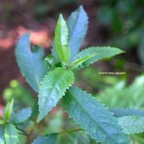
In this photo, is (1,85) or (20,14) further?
Result: (20,14)

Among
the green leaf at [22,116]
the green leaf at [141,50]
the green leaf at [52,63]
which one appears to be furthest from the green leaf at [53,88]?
the green leaf at [141,50]

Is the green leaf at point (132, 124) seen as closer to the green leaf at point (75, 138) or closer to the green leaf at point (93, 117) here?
the green leaf at point (93, 117)

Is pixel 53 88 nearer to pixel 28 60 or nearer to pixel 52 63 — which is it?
pixel 52 63

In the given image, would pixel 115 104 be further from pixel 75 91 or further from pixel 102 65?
pixel 102 65

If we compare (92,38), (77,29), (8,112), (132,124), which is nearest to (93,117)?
(132,124)

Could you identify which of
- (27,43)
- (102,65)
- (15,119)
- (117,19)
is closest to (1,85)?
(102,65)

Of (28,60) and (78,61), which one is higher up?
(28,60)
